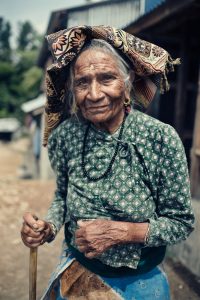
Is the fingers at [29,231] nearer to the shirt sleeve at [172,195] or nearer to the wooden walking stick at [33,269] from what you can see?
the wooden walking stick at [33,269]

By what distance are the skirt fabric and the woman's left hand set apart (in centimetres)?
26

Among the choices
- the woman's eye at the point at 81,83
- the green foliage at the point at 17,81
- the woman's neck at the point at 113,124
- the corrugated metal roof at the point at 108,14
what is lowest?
the green foliage at the point at 17,81

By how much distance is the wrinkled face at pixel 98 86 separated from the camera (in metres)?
1.60

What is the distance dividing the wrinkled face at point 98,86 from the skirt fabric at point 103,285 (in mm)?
781

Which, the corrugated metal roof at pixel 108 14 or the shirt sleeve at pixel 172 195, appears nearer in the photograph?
the shirt sleeve at pixel 172 195

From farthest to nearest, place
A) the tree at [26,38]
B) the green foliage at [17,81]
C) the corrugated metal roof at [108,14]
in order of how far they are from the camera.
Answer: the tree at [26,38]
the green foliage at [17,81]
the corrugated metal roof at [108,14]

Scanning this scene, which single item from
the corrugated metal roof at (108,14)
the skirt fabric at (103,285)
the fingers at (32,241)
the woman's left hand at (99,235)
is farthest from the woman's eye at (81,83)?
the corrugated metal roof at (108,14)

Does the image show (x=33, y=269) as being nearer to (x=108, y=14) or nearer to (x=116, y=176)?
(x=116, y=176)

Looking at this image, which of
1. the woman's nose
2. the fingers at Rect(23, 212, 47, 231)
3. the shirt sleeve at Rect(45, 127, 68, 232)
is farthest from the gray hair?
the fingers at Rect(23, 212, 47, 231)

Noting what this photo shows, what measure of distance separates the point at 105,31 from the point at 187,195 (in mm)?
852

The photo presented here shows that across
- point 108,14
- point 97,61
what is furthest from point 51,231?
point 108,14

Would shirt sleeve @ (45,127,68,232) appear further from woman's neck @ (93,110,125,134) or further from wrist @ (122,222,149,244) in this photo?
wrist @ (122,222,149,244)

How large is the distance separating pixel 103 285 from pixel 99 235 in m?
0.35

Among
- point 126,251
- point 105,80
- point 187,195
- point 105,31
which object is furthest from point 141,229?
point 105,31
